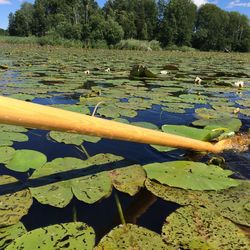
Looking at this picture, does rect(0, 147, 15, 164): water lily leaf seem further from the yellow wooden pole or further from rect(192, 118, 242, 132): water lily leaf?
rect(192, 118, 242, 132): water lily leaf

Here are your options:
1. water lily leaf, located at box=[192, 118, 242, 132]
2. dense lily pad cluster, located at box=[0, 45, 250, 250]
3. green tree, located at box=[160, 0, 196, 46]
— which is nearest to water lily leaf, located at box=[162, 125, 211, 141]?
dense lily pad cluster, located at box=[0, 45, 250, 250]

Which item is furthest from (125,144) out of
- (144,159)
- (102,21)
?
(102,21)

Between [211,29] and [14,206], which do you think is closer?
[14,206]

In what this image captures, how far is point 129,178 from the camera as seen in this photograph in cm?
142

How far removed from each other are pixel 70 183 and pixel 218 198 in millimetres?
612

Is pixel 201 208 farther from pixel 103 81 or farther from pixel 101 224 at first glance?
pixel 103 81

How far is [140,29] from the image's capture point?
42125mm

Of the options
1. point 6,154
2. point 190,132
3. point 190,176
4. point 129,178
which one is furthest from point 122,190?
point 190,132

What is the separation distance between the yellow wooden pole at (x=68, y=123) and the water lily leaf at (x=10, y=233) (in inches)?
13.8

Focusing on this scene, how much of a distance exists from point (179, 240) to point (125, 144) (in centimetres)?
106

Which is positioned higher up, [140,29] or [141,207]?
[140,29]

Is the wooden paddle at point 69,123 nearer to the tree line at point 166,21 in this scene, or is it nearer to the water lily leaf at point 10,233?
the water lily leaf at point 10,233

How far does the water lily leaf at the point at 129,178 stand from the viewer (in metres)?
1.33

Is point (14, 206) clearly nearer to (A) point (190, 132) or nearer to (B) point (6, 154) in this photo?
(B) point (6, 154)
